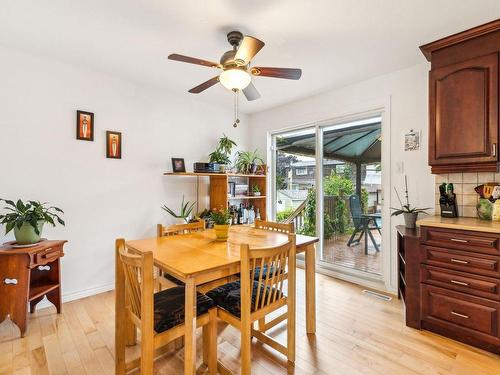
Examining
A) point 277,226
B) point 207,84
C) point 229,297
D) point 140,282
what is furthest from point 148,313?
point 207,84

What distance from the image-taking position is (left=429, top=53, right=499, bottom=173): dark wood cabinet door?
2047 millimetres

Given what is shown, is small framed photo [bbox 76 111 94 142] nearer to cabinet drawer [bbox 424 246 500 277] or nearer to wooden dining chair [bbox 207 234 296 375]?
wooden dining chair [bbox 207 234 296 375]

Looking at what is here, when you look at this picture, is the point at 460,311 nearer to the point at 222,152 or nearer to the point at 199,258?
the point at 199,258

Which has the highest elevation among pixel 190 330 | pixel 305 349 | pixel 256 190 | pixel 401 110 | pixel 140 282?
pixel 401 110

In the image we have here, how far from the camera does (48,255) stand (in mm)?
2293

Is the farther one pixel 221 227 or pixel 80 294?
pixel 80 294

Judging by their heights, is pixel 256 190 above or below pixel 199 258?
above

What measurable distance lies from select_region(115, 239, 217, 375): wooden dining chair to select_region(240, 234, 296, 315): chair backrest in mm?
306

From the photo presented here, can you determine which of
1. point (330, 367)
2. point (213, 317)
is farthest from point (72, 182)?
point (330, 367)

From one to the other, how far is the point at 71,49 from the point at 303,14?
211cm

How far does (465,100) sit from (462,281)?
1452 mm

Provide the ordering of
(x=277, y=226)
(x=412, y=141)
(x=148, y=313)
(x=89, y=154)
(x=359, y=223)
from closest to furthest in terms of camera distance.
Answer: (x=148, y=313) < (x=277, y=226) < (x=412, y=141) < (x=89, y=154) < (x=359, y=223)

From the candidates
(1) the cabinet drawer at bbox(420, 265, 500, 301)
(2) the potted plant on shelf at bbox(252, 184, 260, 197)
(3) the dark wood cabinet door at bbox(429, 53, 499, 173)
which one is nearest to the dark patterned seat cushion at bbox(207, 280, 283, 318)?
(1) the cabinet drawer at bbox(420, 265, 500, 301)

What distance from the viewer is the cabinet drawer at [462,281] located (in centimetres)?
186
